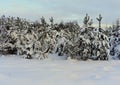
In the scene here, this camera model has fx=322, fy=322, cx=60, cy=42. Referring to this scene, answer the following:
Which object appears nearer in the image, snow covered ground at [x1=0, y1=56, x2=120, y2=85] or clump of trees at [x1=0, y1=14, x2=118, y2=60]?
snow covered ground at [x1=0, y1=56, x2=120, y2=85]

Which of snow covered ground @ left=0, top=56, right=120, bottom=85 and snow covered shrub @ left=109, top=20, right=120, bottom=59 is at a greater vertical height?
snow covered shrub @ left=109, top=20, right=120, bottom=59

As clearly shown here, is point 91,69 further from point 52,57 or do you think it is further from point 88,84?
point 52,57

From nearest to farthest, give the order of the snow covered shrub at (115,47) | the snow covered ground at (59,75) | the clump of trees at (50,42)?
the snow covered ground at (59,75), the clump of trees at (50,42), the snow covered shrub at (115,47)

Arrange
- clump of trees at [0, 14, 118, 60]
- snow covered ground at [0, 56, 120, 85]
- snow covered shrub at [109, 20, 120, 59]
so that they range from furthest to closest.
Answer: snow covered shrub at [109, 20, 120, 59] → clump of trees at [0, 14, 118, 60] → snow covered ground at [0, 56, 120, 85]

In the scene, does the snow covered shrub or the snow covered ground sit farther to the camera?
the snow covered shrub

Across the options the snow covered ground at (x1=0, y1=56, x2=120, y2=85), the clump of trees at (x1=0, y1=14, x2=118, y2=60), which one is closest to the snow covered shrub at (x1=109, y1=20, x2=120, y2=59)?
the clump of trees at (x1=0, y1=14, x2=118, y2=60)

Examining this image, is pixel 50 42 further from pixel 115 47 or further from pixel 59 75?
pixel 59 75

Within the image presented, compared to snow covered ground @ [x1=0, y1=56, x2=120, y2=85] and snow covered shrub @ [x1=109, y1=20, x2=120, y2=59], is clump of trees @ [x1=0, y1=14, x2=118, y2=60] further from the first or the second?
snow covered ground @ [x1=0, y1=56, x2=120, y2=85]

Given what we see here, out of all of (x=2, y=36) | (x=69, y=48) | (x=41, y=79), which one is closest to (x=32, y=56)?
(x=69, y=48)

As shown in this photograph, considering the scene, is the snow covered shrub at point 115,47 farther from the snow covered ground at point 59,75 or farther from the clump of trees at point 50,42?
the snow covered ground at point 59,75

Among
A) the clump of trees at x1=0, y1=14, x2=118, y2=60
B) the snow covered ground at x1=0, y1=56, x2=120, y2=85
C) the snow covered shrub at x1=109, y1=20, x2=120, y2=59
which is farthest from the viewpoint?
the snow covered shrub at x1=109, y1=20, x2=120, y2=59

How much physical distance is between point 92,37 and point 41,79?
435 centimetres

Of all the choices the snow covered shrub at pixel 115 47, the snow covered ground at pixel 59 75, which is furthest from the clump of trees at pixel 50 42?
the snow covered ground at pixel 59 75

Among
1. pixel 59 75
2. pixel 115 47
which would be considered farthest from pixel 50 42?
pixel 59 75
